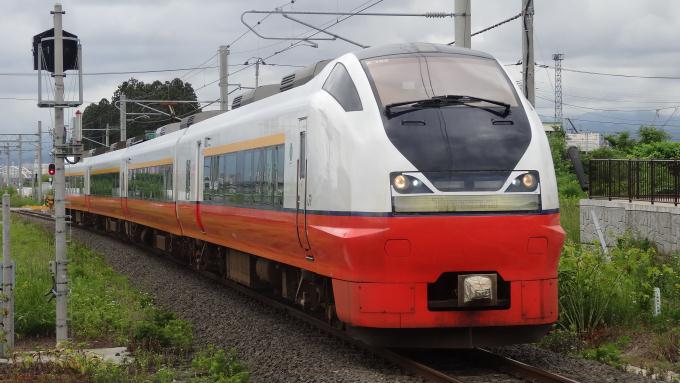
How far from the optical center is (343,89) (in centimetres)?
958

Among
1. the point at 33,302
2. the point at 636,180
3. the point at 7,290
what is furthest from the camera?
the point at 636,180

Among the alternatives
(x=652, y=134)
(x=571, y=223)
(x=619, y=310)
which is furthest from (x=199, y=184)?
(x=652, y=134)

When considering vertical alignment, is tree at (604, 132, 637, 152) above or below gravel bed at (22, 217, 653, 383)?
above

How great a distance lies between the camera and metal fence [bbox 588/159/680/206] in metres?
16.6

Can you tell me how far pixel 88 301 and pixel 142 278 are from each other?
201 inches

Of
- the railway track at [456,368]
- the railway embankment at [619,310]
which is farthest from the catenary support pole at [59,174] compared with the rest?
the railway embankment at [619,310]

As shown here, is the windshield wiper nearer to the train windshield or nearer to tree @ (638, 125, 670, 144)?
the train windshield

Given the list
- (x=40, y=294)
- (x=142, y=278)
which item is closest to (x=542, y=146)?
(x=40, y=294)

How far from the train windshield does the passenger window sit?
22 cm

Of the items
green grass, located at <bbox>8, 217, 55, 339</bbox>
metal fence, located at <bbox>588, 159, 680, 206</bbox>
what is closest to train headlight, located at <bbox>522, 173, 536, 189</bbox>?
green grass, located at <bbox>8, 217, 55, 339</bbox>

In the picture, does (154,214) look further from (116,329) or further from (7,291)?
(7,291)

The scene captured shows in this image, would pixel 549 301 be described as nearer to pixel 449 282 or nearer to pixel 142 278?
pixel 449 282

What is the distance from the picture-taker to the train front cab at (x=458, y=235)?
338 inches

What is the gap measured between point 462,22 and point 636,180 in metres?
4.12
